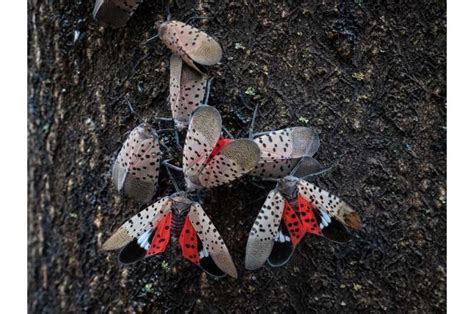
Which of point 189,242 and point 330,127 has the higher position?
point 330,127

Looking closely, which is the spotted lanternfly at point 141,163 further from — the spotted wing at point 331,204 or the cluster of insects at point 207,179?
the spotted wing at point 331,204

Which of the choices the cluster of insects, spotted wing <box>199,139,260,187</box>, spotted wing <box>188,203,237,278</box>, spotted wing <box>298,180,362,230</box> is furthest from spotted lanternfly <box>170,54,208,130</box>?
spotted wing <box>298,180,362,230</box>

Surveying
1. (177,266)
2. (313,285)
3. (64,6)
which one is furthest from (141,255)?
(64,6)

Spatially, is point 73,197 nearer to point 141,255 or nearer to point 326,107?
point 141,255

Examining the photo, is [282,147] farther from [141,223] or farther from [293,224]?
[141,223]

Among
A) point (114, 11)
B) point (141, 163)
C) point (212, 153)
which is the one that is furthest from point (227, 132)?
point (114, 11)

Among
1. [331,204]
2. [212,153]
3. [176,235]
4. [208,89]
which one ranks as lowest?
[176,235]
